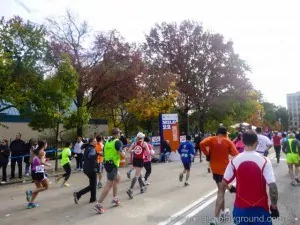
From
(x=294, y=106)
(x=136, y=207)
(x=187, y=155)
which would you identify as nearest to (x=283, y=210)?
(x=136, y=207)

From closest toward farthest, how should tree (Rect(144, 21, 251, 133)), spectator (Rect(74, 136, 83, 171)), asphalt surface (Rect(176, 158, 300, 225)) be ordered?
asphalt surface (Rect(176, 158, 300, 225)), spectator (Rect(74, 136, 83, 171)), tree (Rect(144, 21, 251, 133))

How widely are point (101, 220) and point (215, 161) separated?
2625 millimetres

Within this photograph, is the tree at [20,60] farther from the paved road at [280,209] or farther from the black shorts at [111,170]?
the paved road at [280,209]

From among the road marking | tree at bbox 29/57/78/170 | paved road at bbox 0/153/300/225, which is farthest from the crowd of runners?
tree at bbox 29/57/78/170

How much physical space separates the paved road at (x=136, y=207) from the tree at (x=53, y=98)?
487 centimetres

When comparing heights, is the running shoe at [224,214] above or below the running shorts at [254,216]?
below

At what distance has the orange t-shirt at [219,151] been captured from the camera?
307 inches

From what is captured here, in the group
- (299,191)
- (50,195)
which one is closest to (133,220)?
(50,195)

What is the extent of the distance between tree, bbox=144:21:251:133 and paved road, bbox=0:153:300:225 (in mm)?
27032

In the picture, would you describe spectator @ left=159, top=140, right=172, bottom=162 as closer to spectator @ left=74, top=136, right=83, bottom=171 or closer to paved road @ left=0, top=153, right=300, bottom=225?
spectator @ left=74, top=136, right=83, bottom=171

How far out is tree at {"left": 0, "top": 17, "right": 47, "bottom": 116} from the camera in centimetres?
1577

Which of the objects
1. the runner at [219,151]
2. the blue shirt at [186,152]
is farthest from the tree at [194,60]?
the runner at [219,151]

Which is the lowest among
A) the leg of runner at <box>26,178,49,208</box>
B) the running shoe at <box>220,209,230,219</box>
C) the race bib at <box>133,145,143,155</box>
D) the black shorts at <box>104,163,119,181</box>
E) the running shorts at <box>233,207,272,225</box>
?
the running shoe at <box>220,209,230,219</box>

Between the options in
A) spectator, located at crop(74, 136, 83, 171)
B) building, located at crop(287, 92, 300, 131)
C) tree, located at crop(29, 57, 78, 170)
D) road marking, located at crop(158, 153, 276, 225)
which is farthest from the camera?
building, located at crop(287, 92, 300, 131)
